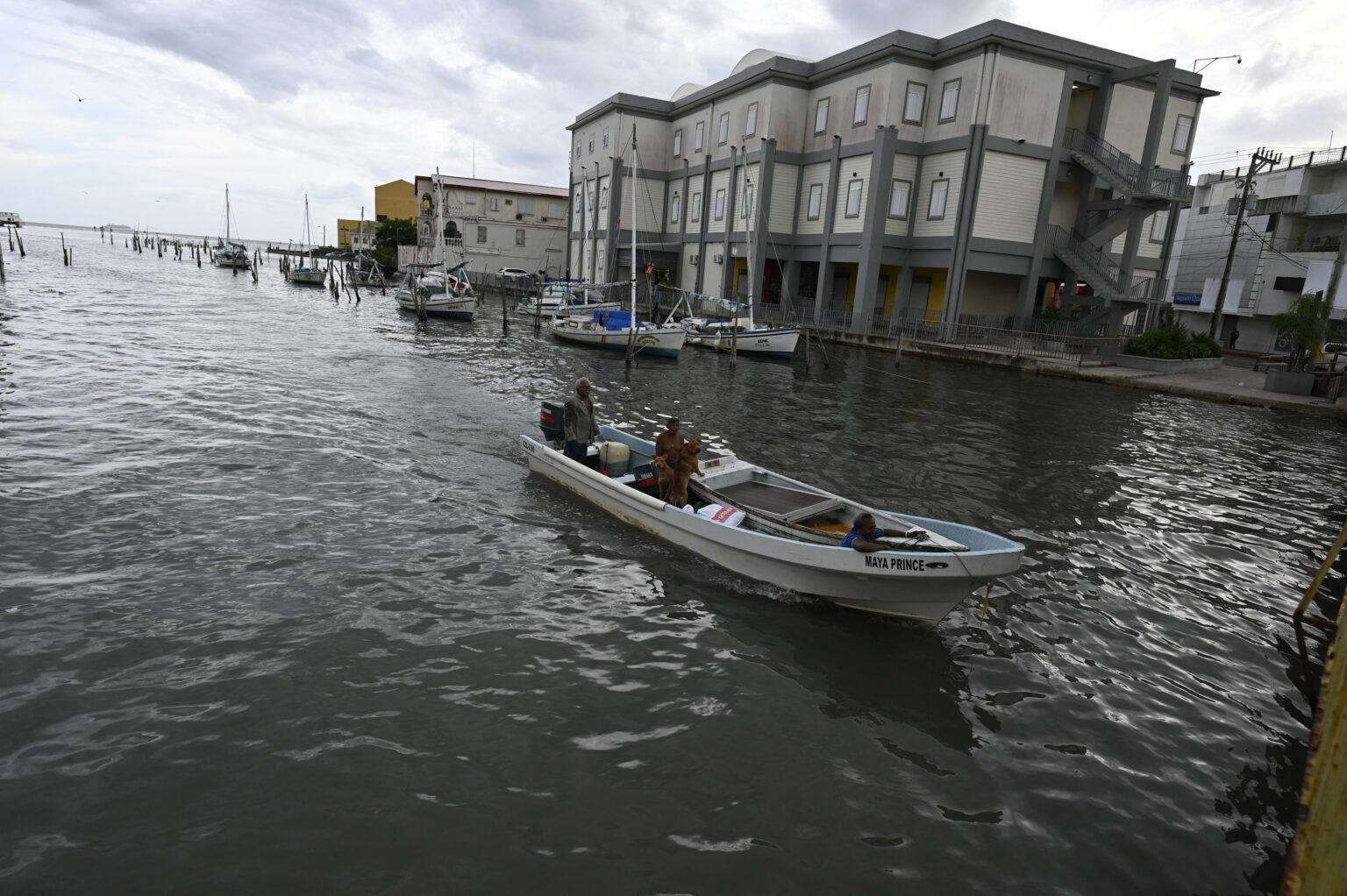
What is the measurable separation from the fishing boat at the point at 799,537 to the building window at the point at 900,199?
3262 centimetres

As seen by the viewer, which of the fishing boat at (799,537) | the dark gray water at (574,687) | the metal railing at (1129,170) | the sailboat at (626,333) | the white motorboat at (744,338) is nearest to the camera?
the dark gray water at (574,687)

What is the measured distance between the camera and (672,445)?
1184 centimetres

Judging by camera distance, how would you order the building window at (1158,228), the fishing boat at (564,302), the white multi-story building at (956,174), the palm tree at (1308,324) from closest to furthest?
the palm tree at (1308,324) → the white multi-story building at (956,174) → the building window at (1158,228) → the fishing boat at (564,302)

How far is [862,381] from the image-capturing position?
30047mm

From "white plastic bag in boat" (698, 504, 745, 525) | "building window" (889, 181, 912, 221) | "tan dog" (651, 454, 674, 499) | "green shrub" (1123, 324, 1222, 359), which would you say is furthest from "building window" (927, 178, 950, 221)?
"white plastic bag in boat" (698, 504, 745, 525)

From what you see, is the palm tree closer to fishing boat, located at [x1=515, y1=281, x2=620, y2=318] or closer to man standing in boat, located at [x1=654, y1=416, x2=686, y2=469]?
man standing in boat, located at [x1=654, y1=416, x2=686, y2=469]

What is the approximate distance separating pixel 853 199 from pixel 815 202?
391 cm

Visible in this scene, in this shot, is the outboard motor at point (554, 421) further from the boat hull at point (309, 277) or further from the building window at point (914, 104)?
the boat hull at point (309, 277)

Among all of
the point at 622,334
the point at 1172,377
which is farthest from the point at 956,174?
the point at 622,334

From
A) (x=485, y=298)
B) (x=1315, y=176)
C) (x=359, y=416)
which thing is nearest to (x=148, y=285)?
(x=485, y=298)

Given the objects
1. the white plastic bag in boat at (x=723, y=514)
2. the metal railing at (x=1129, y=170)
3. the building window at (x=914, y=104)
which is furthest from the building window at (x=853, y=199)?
the white plastic bag in boat at (x=723, y=514)

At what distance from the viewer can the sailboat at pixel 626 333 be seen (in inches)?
1363

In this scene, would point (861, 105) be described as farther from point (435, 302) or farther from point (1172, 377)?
point (435, 302)

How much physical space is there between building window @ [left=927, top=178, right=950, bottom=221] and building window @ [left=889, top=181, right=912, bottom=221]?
1.26 metres
